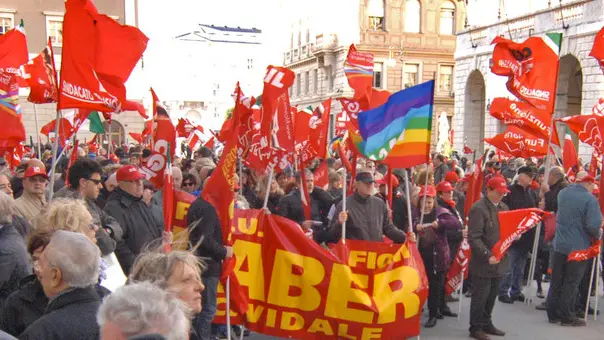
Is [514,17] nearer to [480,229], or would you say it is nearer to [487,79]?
[487,79]

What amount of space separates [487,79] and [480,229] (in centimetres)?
2359

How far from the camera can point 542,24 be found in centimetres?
2617

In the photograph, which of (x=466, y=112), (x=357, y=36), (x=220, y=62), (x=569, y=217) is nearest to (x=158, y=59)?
(x=220, y=62)

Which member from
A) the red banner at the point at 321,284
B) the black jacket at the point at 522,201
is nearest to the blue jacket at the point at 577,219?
the black jacket at the point at 522,201

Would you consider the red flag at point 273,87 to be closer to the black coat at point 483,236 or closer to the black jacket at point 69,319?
the black coat at point 483,236

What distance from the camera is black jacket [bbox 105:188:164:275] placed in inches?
221

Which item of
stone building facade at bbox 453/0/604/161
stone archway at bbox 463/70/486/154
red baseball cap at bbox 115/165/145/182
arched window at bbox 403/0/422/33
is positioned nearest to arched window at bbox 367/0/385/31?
arched window at bbox 403/0/422/33

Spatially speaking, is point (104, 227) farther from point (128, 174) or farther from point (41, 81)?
point (41, 81)

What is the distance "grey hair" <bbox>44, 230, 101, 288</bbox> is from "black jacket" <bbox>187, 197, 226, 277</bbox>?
285 cm

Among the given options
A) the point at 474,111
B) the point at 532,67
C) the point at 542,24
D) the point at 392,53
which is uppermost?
the point at 392,53

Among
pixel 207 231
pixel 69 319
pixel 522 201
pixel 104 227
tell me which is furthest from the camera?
pixel 522 201

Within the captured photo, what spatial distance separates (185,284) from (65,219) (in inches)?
37.8

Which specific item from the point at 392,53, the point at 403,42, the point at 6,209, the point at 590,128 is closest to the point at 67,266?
the point at 6,209

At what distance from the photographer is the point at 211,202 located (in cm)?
606
